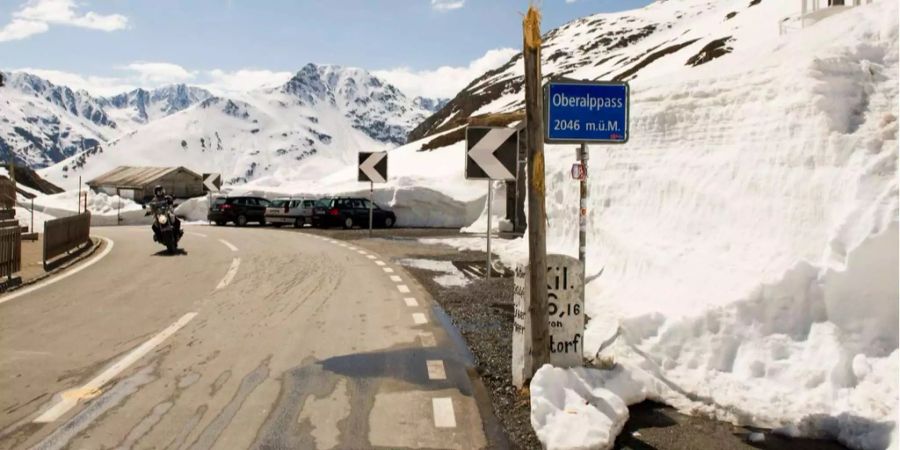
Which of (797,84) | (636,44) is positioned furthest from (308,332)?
(636,44)

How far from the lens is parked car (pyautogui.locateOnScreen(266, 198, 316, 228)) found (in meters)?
31.0

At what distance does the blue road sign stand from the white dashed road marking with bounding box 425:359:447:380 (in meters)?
2.24

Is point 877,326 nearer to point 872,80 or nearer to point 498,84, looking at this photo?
point 872,80

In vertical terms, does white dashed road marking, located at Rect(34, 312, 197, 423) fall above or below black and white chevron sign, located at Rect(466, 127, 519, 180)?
below

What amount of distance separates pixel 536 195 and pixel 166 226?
14.0 meters

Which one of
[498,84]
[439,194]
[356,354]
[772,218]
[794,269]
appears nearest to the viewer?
[794,269]

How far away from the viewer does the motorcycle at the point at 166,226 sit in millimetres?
17078

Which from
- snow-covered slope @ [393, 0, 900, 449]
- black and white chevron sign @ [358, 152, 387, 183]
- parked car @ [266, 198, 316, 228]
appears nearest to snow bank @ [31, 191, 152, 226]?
parked car @ [266, 198, 316, 228]

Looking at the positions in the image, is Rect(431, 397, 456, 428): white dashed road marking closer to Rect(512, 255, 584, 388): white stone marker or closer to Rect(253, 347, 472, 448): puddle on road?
Rect(253, 347, 472, 448): puddle on road

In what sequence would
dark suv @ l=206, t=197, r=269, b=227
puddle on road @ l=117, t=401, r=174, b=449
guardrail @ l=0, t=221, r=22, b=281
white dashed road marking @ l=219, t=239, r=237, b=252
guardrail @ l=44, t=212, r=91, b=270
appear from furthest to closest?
dark suv @ l=206, t=197, r=269, b=227, white dashed road marking @ l=219, t=239, r=237, b=252, guardrail @ l=44, t=212, r=91, b=270, guardrail @ l=0, t=221, r=22, b=281, puddle on road @ l=117, t=401, r=174, b=449

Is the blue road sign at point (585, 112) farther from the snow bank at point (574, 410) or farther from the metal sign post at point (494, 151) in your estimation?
the metal sign post at point (494, 151)

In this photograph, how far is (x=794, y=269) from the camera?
243 inches

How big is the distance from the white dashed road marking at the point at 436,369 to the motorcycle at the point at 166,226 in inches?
490

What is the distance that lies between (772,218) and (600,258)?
3.41 metres
